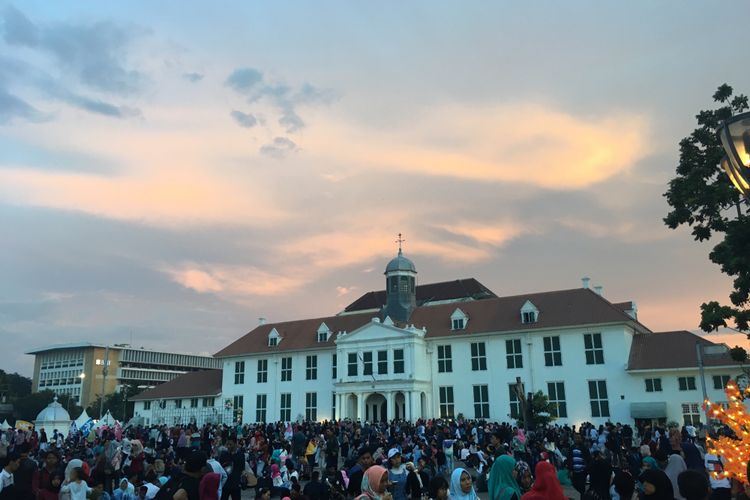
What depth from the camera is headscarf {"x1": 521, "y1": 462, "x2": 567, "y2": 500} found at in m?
6.74

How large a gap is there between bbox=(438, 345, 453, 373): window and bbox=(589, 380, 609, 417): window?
1091 centimetres

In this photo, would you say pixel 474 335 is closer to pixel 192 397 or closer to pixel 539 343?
pixel 539 343

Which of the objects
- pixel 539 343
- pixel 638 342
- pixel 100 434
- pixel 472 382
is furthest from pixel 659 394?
pixel 100 434

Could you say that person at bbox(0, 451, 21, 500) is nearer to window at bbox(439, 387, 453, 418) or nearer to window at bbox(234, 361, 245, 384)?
window at bbox(439, 387, 453, 418)

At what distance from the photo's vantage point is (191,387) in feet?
207

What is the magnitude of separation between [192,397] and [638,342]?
40.7m

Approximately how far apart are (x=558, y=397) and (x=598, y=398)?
8.97 feet

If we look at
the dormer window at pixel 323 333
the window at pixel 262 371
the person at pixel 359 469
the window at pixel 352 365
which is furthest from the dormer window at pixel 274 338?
the person at pixel 359 469

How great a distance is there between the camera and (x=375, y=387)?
50531 millimetres

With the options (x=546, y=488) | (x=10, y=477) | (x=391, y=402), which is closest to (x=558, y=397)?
(x=391, y=402)

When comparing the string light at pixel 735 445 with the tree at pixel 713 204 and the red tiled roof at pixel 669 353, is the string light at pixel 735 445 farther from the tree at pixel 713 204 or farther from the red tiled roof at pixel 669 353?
the red tiled roof at pixel 669 353

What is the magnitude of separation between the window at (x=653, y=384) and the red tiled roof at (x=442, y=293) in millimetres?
26082

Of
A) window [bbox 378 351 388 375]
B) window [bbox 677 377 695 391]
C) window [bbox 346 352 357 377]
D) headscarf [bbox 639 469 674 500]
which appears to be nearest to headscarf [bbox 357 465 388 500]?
headscarf [bbox 639 469 674 500]

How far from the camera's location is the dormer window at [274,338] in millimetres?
59406
